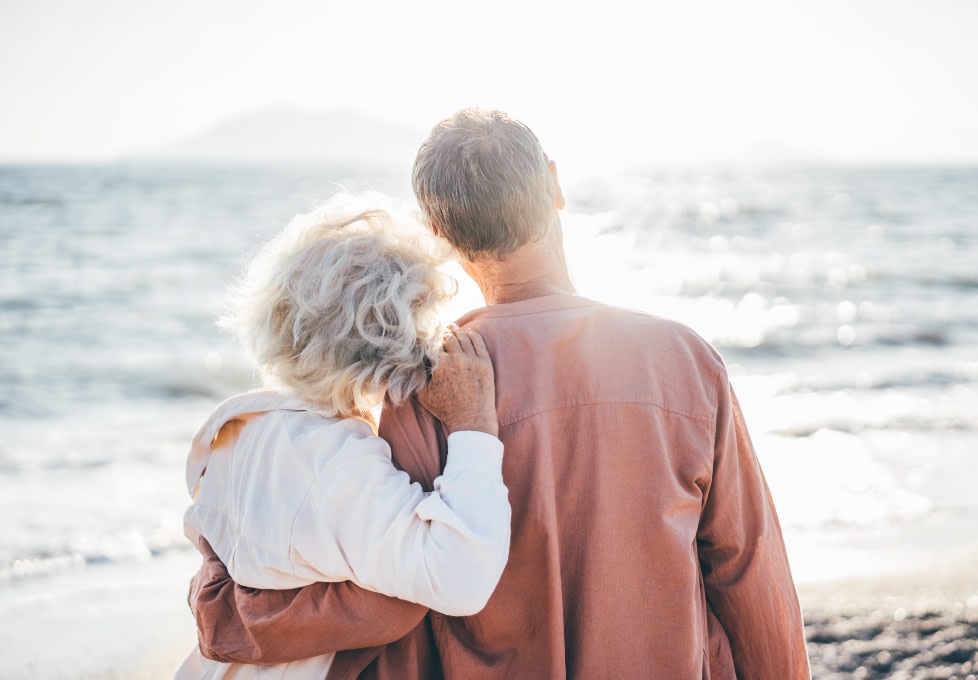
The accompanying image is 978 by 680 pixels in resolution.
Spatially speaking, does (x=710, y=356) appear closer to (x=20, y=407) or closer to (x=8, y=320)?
(x=20, y=407)

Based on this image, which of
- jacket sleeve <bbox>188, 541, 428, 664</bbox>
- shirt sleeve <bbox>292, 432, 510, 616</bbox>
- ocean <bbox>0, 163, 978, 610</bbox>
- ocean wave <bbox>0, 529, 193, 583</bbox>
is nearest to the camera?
shirt sleeve <bbox>292, 432, 510, 616</bbox>

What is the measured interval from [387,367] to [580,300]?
416mm

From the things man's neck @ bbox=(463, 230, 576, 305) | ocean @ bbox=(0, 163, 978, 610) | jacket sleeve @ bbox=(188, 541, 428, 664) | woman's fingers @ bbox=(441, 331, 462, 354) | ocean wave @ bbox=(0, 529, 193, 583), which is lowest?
ocean @ bbox=(0, 163, 978, 610)

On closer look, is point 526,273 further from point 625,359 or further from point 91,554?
point 91,554

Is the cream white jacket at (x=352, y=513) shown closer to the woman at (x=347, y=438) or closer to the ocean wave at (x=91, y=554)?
the woman at (x=347, y=438)

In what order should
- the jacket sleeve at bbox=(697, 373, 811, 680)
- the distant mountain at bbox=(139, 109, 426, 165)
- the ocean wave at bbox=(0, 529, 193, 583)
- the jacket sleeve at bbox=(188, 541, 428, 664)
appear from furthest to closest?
the distant mountain at bbox=(139, 109, 426, 165)
the ocean wave at bbox=(0, 529, 193, 583)
the jacket sleeve at bbox=(697, 373, 811, 680)
the jacket sleeve at bbox=(188, 541, 428, 664)

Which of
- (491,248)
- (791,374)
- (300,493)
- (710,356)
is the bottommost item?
(791,374)

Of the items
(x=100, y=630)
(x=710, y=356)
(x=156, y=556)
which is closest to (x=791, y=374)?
(x=156, y=556)

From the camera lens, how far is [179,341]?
1155 centimetres

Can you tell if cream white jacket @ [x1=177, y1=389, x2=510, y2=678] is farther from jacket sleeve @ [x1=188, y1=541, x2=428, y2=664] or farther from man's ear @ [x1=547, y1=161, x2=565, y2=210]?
man's ear @ [x1=547, y1=161, x2=565, y2=210]

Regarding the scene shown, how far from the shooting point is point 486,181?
1.77 m

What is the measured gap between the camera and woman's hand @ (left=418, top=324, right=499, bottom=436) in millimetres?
1714

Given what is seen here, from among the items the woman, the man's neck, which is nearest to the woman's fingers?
the woman

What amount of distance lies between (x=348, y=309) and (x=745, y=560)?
964mm
